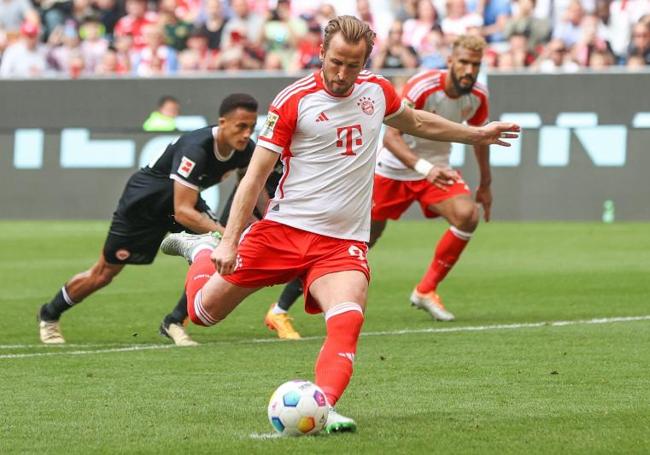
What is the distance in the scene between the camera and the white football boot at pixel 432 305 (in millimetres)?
12109

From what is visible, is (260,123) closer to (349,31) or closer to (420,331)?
(420,331)

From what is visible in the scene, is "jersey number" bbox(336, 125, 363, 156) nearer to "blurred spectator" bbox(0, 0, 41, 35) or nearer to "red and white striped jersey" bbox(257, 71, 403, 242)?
"red and white striped jersey" bbox(257, 71, 403, 242)

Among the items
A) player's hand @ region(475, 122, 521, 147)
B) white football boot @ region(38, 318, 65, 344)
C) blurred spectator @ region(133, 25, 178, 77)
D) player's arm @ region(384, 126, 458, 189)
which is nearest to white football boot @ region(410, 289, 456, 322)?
player's arm @ region(384, 126, 458, 189)

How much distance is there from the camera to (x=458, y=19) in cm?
2327

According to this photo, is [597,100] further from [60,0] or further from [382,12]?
[60,0]

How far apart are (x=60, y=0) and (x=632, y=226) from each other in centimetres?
1171

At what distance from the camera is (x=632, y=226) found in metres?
20.6

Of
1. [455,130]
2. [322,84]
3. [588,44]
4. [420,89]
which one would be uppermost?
[322,84]

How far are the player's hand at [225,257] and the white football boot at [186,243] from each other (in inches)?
76.6

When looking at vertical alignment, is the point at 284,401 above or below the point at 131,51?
above

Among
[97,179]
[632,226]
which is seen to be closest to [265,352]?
[632,226]

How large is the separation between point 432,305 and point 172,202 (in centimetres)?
246

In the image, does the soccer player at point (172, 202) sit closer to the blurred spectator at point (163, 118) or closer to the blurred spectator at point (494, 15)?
the blurred spectator at point (163, 118)

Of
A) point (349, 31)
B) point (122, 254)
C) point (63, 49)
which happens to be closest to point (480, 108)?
point (122, 254)
